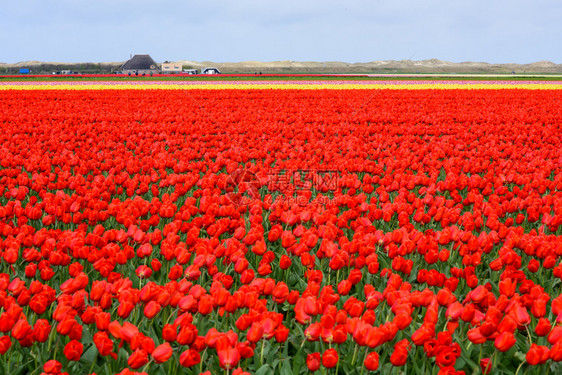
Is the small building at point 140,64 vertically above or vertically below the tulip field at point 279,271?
above

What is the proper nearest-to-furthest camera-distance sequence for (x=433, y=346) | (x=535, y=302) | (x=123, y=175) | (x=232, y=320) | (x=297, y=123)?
(x=433, y=346)
(x=535, y=302)
(x=232, y=320)
(x=123, y=175)
(x=297, y=123)

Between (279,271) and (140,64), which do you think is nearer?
(279,271)

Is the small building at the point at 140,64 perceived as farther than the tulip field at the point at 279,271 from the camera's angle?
Yes

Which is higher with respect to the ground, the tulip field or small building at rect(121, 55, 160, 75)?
small building at rect(121, 55, 160, 75)

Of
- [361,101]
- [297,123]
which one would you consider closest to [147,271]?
[297,123]

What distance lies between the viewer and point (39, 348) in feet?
8.68

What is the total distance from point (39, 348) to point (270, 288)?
126 centimetres

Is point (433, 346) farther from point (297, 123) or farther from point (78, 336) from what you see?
point (297, 123)

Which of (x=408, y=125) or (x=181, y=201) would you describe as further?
(x=408, y=125)

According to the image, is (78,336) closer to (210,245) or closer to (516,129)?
(210,245)

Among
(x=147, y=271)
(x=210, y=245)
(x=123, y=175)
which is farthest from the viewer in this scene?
(x=123, y=175)

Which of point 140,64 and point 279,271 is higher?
point 140,64

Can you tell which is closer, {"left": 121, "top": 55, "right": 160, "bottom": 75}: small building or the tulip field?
the tulip field

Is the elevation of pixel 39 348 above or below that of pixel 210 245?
below
